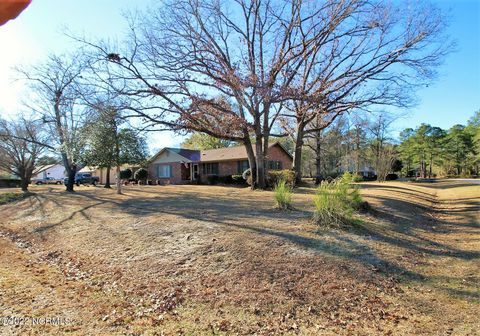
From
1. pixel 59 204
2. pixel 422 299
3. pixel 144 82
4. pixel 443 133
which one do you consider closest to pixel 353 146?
pixel 443 133

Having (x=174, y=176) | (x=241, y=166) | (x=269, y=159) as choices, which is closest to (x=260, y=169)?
(x=241, y=166)

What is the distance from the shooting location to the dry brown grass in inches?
165

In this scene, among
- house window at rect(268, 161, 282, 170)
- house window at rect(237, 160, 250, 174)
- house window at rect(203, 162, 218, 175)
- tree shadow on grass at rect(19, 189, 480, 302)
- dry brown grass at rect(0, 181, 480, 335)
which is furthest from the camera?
house window at rect(203, 162, 218, 175)

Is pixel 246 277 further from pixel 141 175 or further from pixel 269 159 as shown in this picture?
pixel 141 175

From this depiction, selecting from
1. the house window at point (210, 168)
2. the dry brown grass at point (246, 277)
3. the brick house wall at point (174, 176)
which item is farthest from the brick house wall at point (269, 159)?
the dry brown grass at point (246, 277)

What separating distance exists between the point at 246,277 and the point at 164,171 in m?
29.8

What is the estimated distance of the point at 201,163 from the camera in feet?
105

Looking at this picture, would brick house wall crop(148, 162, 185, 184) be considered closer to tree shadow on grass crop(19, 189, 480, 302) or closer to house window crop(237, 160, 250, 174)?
house window crop(237, 160, 250, 174)

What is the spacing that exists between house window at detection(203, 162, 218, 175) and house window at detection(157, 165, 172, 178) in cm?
407

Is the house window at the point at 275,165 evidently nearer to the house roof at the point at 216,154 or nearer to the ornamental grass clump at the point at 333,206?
the house roof at the point at 216,154

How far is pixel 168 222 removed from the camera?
8742 mm

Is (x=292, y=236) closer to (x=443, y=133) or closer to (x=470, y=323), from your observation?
(x=470, y=323)

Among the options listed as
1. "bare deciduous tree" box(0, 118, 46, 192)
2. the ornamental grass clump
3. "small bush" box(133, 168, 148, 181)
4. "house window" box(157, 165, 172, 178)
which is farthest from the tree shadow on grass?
"small bush" box(133, 168, 148, 181)

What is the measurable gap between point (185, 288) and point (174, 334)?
4.03ft
